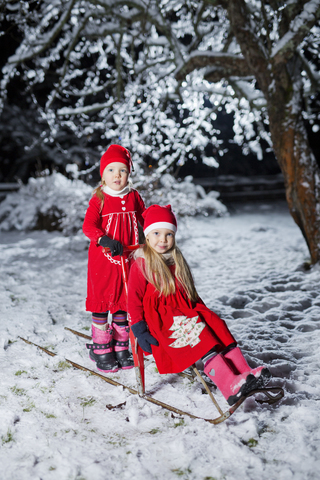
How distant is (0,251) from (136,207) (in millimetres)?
4812

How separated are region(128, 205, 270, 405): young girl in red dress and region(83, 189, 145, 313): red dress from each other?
0.35 meters

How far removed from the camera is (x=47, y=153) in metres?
13.8

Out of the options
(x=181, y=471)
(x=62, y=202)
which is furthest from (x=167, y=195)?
(x=181, y=471)

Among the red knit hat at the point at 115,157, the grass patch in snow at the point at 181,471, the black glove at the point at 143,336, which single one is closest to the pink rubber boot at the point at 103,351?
the black glove at the point at 143,336

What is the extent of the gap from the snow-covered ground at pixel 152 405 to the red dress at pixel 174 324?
0.35 m

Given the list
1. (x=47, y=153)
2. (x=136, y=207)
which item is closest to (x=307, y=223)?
(x=136, y=207)

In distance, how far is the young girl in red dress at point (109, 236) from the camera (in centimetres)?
265

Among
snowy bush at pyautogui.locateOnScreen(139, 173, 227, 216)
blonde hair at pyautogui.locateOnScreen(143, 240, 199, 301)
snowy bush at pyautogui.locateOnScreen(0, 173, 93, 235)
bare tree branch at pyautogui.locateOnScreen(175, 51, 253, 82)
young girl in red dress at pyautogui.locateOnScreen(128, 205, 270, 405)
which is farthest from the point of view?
snowy bush at pyautogui.locateOnScreen(0, 173, 93, 235)

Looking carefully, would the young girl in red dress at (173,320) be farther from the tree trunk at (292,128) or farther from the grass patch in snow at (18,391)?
the tree trunk at (292,128)

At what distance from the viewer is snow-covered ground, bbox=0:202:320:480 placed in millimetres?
1771

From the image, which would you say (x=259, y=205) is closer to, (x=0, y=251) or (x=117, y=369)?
(x=0, y=251)

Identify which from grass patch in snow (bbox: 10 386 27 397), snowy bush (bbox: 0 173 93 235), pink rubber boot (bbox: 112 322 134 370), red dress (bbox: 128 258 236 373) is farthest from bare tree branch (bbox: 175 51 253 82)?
grass patch in snow (bbox: 10 386 27 397)

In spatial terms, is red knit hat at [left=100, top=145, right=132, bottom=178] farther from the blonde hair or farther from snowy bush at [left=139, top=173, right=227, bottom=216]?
snowy bush at [left=139, top=173, right=227, bottom=216]

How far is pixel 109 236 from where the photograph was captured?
2.70 metres
